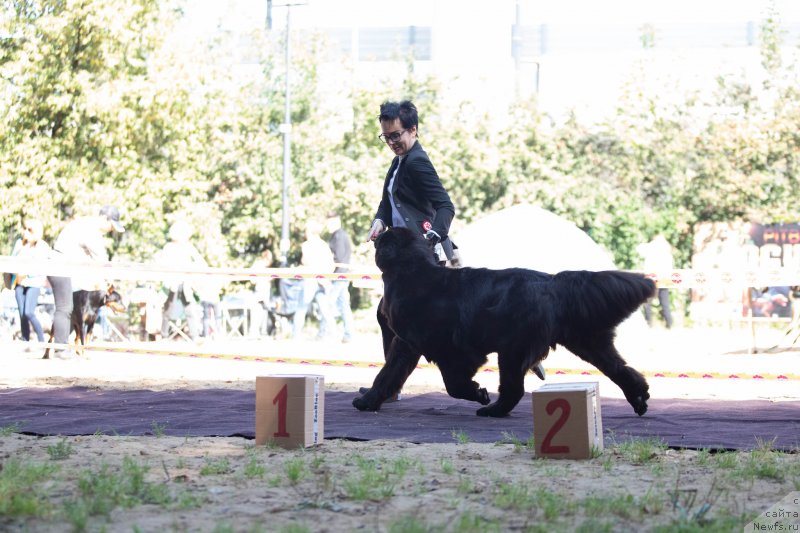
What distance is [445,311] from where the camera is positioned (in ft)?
19.8

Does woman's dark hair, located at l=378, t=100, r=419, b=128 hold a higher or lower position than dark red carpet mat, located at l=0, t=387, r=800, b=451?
higher

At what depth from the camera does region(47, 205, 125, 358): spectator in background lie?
1116 cm

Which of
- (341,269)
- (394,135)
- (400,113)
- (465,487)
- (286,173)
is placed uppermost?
(286,173)

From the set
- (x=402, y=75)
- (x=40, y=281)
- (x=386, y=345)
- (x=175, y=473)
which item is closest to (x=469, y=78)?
(x=402, y=75)

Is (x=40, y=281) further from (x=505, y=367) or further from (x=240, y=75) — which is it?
(x=240, y=75)

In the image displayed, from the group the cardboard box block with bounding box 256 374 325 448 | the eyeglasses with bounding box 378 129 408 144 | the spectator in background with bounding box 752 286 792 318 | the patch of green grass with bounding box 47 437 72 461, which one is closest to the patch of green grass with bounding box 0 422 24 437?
the patch of green grass with bounding box 47 437 72 461

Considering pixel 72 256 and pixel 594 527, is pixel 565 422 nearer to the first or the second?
pixel 594 527

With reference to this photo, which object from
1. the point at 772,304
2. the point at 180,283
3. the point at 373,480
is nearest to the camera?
the point at 373,480

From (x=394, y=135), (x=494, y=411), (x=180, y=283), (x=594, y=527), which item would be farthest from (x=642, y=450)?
(x=180, y=283)

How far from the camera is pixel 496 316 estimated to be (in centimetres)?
588

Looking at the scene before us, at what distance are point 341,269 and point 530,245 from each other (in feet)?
13.7

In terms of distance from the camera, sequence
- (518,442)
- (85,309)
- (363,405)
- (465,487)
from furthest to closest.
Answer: (85,309) < (363,405) < (518,442) < (465,487)

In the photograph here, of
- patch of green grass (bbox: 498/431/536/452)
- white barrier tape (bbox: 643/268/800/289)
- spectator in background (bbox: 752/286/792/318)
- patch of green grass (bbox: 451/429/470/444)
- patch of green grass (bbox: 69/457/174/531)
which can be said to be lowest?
spectator in background (bbox: 752/286/792/318)

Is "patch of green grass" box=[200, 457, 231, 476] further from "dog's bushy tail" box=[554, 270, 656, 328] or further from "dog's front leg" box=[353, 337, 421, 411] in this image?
"dog's bushy tail" box=[554, 270, 656, 328]
